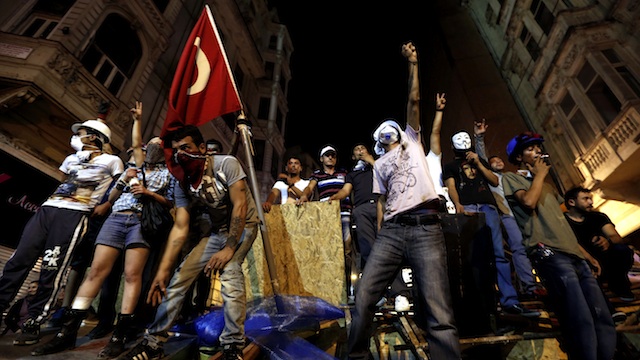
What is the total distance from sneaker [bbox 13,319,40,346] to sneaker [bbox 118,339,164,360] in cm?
136

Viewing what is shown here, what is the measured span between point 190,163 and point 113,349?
182 cm

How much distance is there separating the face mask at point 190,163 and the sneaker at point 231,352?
166cm

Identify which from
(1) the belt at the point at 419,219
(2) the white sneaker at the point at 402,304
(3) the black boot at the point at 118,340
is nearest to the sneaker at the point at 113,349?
(3) the black boot at the point at 118,340

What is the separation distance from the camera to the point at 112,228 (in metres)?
3.22

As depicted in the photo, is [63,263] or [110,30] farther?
[110,30]

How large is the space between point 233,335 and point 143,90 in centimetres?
1321

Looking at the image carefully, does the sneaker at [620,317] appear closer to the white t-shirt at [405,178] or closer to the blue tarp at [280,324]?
the white t-shirt at [405,178]

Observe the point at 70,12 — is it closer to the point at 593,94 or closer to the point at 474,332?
the point at 474,332

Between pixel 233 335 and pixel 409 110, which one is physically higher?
pixel 409 110

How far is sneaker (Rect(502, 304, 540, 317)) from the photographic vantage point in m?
3.39

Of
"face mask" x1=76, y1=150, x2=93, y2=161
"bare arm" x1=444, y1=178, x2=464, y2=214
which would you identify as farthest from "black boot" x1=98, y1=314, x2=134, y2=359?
"bare arm" x1=444, y1=178, x2=464, y2=214

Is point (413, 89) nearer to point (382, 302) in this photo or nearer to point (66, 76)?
point (382, 302)

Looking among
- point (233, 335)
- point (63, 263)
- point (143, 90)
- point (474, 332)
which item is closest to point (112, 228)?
point (63, 263)

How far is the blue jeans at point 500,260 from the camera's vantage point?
3.65m
